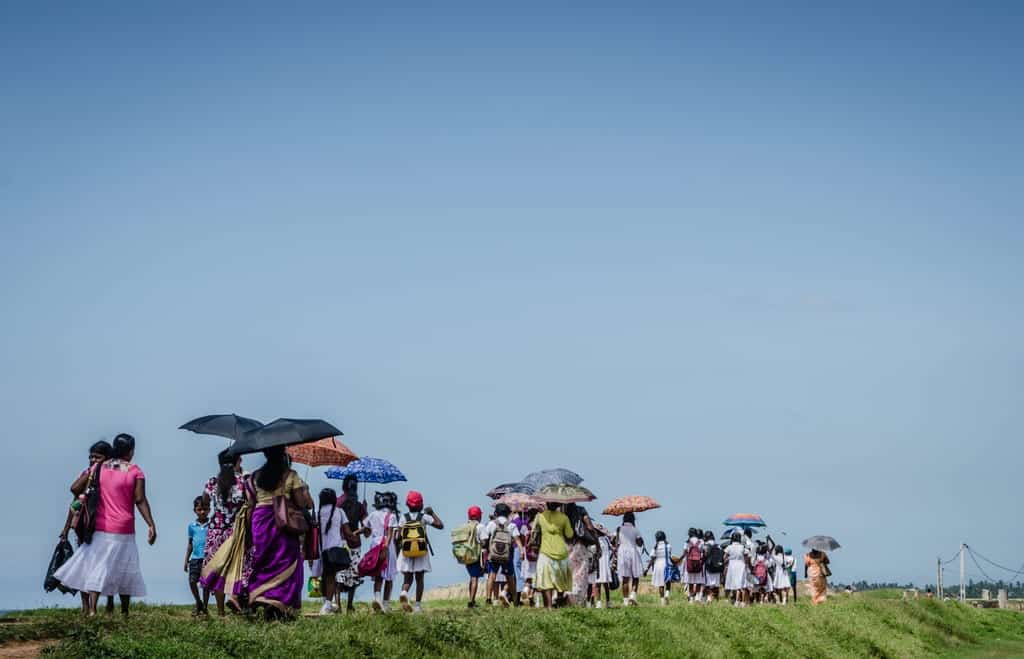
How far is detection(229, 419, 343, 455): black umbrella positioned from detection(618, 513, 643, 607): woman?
13.7m

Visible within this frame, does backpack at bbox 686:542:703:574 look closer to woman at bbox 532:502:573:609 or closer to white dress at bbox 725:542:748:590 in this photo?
white dress at bbox 725:542:748:590

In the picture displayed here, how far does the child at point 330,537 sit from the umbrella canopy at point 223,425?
253cm

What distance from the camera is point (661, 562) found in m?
31.5

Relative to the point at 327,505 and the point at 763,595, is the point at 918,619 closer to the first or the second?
the point at 763,595

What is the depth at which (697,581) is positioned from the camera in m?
32.9

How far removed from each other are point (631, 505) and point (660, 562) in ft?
7.44

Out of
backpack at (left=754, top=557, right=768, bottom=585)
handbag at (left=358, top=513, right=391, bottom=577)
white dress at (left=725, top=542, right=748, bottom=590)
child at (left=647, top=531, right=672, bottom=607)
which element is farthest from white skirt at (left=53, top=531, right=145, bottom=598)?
backpack at (left=754, top=557, right=768, bottom=585)

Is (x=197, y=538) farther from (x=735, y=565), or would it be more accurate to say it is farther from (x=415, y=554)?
(x=735, y=565)

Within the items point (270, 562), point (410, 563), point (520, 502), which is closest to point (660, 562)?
point (520, 502)

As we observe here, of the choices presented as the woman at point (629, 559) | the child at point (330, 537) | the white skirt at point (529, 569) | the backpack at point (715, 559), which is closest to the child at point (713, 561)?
the backpack at point (715, 559)

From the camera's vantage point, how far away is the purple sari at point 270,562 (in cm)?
1557

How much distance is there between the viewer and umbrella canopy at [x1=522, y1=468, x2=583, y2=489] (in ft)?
79.5

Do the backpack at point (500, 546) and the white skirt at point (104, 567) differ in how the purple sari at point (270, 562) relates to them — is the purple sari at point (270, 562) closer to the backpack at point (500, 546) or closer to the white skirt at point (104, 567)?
the white skirt at point (104, 567)

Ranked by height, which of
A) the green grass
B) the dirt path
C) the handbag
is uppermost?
the handbag
